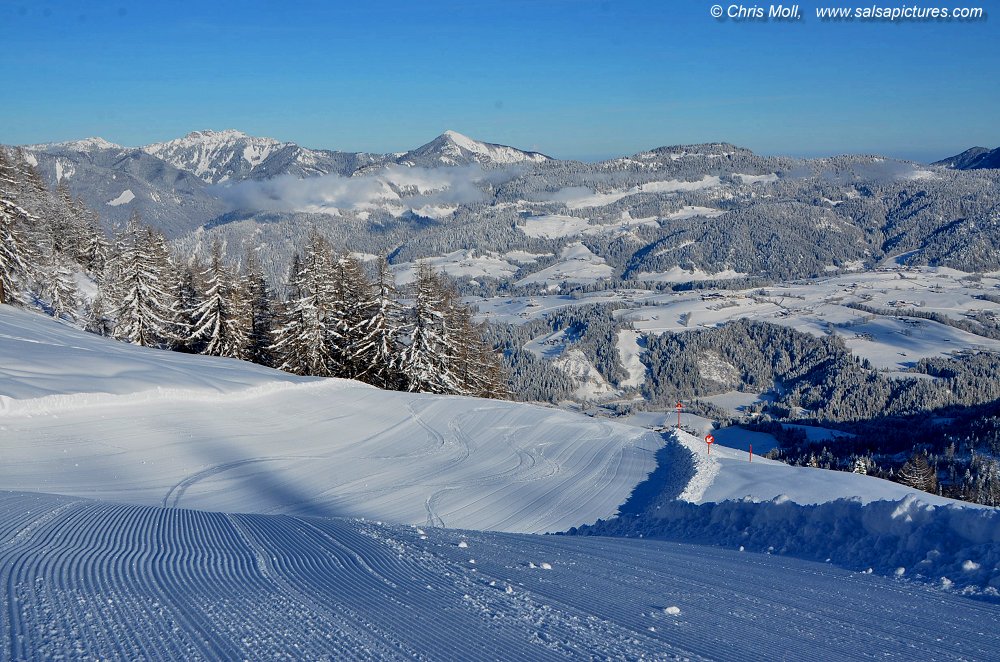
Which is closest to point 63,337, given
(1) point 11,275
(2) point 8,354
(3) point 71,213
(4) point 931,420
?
(2) point 8,354

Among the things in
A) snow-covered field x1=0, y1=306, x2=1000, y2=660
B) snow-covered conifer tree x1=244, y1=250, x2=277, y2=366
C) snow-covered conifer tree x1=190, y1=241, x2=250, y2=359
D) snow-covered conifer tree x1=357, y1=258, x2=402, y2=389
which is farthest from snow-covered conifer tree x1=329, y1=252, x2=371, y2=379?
snow-covered field x1=0, y1=306, x2=1000, y2=660

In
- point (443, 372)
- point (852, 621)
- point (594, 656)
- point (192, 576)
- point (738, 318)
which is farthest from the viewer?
point (738, 318)

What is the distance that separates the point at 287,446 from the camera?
1711 centimetres

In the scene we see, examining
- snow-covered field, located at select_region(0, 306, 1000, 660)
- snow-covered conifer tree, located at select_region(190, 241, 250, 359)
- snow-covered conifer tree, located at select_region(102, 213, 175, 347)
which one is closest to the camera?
snow-covered field, located at select_region(0, 306, 1000, 660)

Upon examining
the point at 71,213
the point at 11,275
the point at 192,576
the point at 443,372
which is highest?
the point at 71,213

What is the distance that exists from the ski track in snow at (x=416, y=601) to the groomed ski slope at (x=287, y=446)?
434cm

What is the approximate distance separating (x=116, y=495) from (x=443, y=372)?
70.5 feet

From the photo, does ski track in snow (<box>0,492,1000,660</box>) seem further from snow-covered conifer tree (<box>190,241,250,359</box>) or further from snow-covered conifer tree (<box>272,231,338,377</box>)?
snow-covered conifer tree (<box>190,241,250,359</box>)

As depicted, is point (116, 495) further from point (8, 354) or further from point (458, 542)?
point (8, 354)

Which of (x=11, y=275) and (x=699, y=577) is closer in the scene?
(x=699, y=577)

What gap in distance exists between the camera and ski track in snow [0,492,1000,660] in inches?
197

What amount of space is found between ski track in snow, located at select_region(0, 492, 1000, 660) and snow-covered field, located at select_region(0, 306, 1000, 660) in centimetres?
3

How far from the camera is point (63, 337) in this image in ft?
80.0

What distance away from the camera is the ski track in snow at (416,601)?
4.99 metres
